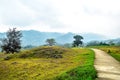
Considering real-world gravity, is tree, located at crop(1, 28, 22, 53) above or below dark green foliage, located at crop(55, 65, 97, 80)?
above

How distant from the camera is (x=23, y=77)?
1350 inches

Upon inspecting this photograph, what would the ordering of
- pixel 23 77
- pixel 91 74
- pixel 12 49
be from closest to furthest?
1. pixel 91 74
2. pixel 23 77
3. pixel 12 49

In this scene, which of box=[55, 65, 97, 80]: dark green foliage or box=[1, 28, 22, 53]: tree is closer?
box=[55, 65, 97, 80]: dark green foliage

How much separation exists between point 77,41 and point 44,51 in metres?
112

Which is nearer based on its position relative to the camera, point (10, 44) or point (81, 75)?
point (81, 75)

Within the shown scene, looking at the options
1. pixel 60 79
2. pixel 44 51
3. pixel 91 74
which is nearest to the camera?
pixel 91 74

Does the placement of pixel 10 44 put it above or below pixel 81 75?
above

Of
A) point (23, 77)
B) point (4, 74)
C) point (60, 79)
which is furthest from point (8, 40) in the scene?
point (60, 79)

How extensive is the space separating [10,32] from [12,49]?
7544 mm

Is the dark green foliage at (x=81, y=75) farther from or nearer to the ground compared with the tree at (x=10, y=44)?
nearer to the ground

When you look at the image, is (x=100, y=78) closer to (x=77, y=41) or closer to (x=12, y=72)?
(x=12, y=72)

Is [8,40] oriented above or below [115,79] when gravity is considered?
above

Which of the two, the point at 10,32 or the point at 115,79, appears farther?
the point at 10,32

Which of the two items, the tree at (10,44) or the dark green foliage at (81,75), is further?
the tree at (10,44)
